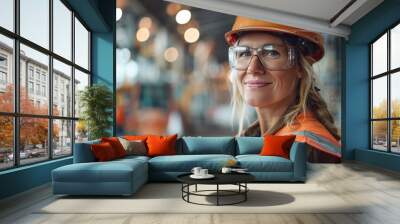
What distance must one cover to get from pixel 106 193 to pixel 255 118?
467cm

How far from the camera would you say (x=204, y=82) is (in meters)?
8.84

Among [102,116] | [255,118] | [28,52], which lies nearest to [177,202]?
[28,52]

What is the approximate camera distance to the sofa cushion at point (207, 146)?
6887 millimetres

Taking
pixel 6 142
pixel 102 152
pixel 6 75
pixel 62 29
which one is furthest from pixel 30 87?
pixel 62 29

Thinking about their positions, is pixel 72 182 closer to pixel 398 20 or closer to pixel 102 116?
pixel 102 116

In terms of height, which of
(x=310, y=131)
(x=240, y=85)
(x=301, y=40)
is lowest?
(x=310, y=131)

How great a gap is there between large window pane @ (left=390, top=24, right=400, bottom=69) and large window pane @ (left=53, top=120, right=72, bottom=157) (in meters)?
6.73

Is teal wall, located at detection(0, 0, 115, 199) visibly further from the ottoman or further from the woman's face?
the woman's face

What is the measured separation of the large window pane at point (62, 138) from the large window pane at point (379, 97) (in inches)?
264

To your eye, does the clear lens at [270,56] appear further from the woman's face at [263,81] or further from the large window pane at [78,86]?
the large window pane at [78,86]

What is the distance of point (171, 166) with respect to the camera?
6.01m

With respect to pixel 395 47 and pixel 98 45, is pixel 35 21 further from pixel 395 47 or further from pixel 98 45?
pixel 395 47

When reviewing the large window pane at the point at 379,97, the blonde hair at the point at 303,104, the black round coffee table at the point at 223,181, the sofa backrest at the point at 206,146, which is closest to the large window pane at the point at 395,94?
the large window pane at the point at 379,97

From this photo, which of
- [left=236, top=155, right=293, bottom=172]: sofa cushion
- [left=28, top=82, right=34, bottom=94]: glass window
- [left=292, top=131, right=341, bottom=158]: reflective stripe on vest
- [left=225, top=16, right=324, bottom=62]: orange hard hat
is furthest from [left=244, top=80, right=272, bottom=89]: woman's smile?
[left=28, top=82, right=34, bottom=94]: glass window
